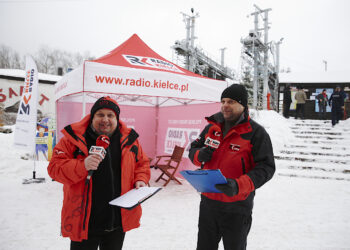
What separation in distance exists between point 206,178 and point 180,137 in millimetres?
4624

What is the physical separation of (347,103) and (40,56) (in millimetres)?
33792

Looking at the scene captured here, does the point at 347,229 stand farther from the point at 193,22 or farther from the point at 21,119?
the point at 193,22

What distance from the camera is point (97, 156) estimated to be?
1.32 meters

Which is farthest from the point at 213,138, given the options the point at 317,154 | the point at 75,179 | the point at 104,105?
the point at 317,154

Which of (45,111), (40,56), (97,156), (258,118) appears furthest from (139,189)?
(40,56)

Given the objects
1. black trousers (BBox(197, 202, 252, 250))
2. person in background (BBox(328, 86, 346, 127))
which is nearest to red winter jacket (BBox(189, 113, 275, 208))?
black trousers (BBox(197, 202, 252, 250))

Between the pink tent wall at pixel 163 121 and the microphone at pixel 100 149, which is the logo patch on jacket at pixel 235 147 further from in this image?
the pink tent wall at pixel 163 121

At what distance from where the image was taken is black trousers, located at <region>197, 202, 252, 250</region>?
1.63 meters

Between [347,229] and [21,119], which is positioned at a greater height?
[21,119]

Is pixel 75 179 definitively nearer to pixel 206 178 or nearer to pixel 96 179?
pixel 96 179

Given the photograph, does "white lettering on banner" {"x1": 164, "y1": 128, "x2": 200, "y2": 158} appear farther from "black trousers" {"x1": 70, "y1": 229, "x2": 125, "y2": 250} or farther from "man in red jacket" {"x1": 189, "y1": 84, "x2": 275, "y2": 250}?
"black trousers" {"x1": 70, "y1": 229, "x2": 125, "y2": 250}

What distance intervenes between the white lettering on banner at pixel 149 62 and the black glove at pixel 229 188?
11.3 ft

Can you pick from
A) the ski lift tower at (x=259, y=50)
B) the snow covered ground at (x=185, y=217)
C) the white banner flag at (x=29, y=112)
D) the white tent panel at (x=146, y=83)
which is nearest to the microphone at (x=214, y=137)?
the snow covered ground at (x=185, y=217)

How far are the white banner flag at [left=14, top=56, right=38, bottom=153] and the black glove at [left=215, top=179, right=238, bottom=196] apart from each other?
5.27 m
